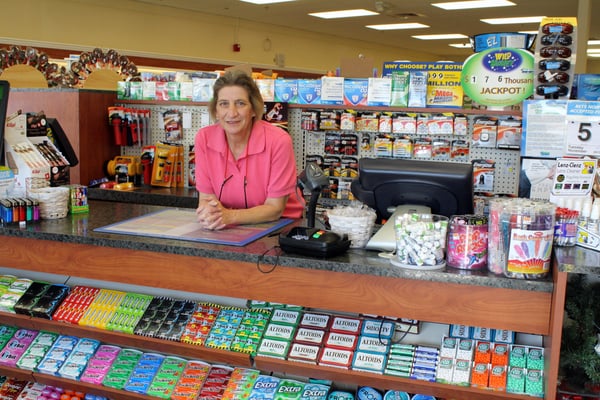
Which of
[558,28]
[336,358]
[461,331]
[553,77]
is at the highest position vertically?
[558,28]

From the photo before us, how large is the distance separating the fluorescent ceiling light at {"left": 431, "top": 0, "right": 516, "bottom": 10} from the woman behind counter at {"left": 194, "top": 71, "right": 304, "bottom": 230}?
884cm

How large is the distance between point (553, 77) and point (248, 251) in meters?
1.99

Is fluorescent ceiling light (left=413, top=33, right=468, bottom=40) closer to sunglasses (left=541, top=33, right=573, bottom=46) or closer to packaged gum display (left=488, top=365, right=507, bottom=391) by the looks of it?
sunglasses (left=541, top=33, right=573, bottom=46)

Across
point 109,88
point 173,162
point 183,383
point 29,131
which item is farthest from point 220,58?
point 183,383

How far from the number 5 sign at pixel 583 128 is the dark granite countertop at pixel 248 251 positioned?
123 centimetres

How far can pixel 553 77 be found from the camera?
3.27 m

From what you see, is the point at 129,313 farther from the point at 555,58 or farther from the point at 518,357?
the point at 555,58

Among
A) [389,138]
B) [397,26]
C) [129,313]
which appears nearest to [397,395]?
[129,313]

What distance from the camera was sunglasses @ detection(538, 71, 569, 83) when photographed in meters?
3.25

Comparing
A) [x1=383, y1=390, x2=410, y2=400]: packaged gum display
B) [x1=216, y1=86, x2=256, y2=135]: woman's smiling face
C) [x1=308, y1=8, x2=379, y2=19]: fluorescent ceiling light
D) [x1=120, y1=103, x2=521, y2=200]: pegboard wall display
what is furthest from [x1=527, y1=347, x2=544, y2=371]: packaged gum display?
[x1=308, y1=8, x2=379, y2=19]: fluorescent ceiling light

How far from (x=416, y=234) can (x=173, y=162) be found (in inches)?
144

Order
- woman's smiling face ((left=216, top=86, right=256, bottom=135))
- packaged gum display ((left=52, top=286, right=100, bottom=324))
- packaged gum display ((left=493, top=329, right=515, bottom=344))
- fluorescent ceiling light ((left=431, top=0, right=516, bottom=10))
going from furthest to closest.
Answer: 1. fluorescent ceiling light ((left=431, top=0, right=516, bottom=10))
2. woman's smiling face ((left=216, top=86, right=256, bottom=135))
3. packaged gum display ((left=52, top=286, right=100, bottom=324))
4. packaged gum display ((left=493, top=329, right=515, bottom=344))

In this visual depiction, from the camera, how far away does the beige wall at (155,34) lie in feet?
32.5

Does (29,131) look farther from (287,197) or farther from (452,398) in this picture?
(452,398)
